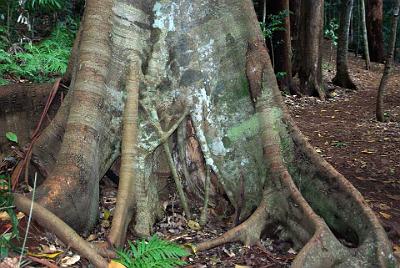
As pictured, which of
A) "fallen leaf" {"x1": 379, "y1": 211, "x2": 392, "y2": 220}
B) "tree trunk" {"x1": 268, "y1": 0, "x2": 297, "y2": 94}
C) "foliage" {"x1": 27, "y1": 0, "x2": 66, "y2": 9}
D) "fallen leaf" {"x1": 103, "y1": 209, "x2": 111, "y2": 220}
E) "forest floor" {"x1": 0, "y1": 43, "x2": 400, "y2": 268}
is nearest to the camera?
"forest floor" {"x1": 0, "y1": 43, "x2": 400, "y2": 268}

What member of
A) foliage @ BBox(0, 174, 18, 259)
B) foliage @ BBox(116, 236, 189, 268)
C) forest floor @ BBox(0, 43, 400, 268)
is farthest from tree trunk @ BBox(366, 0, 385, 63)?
foliage @ BBox(0, 174, 18, 259)

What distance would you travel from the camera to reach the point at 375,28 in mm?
21828

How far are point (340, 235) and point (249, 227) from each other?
859 mm

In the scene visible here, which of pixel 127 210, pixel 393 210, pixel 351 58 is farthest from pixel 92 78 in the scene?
pixel 351 58

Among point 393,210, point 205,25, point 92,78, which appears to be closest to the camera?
point 92,78

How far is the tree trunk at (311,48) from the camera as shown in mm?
12930

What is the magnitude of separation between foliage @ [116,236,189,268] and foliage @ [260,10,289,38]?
31.3 feet

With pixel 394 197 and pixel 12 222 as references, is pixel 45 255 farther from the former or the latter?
pixel 394 197

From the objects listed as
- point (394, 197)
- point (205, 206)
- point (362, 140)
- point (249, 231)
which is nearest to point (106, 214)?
point (205, 206)

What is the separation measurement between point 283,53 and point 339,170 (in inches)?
285

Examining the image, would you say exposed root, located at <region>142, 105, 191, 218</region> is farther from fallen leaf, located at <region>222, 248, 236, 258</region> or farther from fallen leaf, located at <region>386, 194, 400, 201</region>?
fallen leaf, located at <region>386, 194, 400, 201</region>

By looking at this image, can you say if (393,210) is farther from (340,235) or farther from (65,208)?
(65,208)

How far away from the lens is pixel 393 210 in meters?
4.98

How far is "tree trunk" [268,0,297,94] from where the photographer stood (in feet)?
42.3
